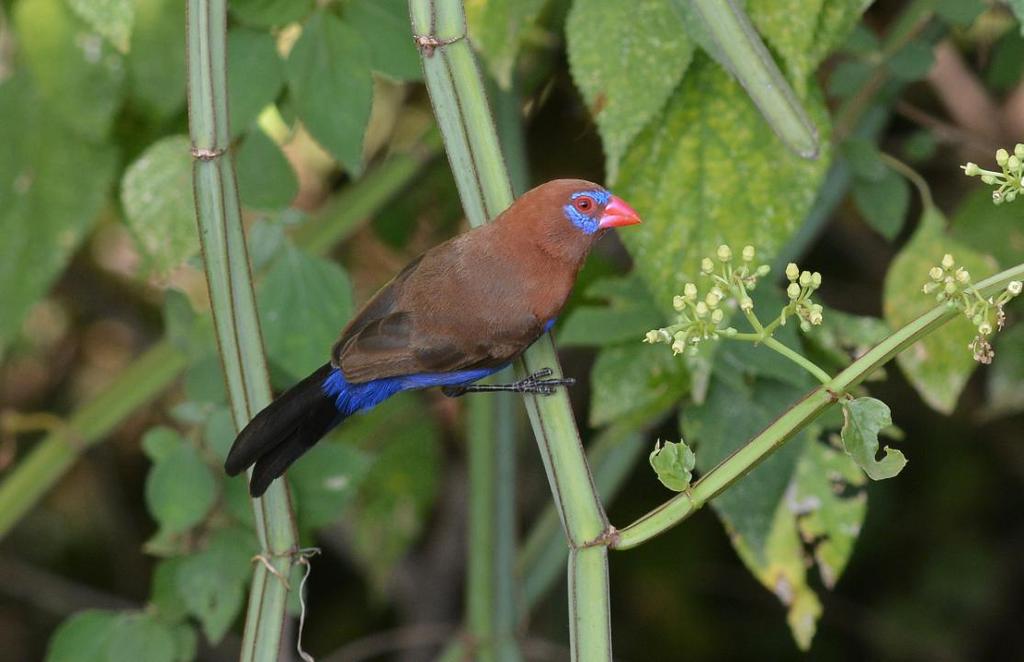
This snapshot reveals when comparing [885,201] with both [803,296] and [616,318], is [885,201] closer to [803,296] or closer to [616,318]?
[616,318]

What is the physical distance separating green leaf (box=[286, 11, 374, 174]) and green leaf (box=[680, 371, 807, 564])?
0.64 meters

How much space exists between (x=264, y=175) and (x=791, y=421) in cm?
109

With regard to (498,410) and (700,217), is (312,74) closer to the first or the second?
(700,217)

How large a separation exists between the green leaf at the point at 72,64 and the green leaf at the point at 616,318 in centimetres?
90

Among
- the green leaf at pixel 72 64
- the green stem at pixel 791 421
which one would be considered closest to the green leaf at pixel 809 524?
the green stem at pixel 791 421

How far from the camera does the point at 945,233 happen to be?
2158 mm

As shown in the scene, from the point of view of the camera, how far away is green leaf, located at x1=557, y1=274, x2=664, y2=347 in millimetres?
1878

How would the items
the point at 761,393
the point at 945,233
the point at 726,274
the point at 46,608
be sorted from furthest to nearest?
the point at 46,608, the point at 945,233, the point at 761,393, the point at 726,274

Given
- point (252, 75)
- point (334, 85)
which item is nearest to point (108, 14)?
point (252, 75)

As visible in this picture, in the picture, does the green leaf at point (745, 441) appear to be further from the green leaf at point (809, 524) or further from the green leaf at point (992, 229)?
the green leaf at point (992, 229)

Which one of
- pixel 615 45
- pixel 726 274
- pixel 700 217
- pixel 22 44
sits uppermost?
pixel 22 44

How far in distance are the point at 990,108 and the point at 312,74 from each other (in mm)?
Result: 1675

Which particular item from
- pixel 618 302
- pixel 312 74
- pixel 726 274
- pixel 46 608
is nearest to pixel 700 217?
pixel 618 302

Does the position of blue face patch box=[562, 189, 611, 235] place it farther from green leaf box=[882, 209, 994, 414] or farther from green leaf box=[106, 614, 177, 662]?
green leaf box=[106, 614, 177, 662]
